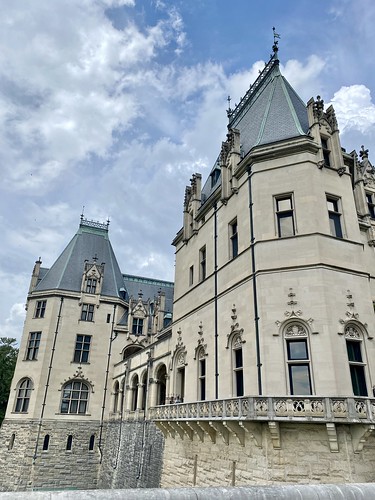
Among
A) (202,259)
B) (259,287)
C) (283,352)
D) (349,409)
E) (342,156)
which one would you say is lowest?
(349,409)

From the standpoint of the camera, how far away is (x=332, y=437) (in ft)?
37.0

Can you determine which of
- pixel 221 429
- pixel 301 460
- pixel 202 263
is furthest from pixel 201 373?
pixel 301 460

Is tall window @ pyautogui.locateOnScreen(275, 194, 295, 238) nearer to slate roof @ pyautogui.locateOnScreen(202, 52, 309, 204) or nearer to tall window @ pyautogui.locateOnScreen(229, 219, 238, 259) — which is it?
tall window @ pyautogui.locateOnScreen(229, 219, 238, 259)

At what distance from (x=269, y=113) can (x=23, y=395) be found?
3361 cm

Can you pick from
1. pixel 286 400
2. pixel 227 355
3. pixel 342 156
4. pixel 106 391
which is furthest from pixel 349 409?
pixel 106 391

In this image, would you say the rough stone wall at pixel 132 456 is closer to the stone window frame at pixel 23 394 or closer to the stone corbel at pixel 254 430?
the stone window frame at pixel 23 394


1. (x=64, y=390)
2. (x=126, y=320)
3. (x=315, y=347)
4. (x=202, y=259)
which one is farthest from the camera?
(x=126, y=320)

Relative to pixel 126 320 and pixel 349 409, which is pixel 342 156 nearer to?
pixel 349 409

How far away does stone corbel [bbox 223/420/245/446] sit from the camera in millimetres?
13031

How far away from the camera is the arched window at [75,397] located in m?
35.0

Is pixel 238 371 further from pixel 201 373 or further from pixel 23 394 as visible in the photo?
pixel 23 394

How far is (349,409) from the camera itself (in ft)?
37.0

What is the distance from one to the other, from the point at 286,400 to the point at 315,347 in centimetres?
234

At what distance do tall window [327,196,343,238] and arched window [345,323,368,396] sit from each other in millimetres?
4288
